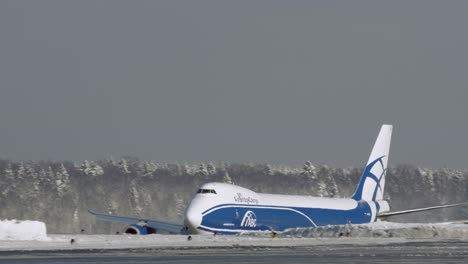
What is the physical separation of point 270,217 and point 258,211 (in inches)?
50.6

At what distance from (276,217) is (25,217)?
43252mm

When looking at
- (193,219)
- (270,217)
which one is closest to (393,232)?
(193,219)

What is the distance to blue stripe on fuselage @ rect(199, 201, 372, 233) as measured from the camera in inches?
2631

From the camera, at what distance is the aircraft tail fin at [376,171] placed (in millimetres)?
86750

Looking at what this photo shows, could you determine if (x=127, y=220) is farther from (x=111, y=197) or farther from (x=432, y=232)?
(x=111, y=197)

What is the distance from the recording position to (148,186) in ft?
400

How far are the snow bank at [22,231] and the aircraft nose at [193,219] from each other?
16800 mm

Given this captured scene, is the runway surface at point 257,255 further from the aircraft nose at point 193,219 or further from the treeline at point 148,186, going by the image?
the treeline at point 148,186

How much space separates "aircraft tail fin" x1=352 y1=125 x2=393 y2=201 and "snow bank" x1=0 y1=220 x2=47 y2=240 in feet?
132

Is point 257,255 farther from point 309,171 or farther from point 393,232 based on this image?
point 309,171

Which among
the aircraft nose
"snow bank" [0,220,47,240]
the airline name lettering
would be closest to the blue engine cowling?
the aircraft nose

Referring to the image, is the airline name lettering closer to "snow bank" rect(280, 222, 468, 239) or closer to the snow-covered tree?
"snow bank" rect(280, 222, 468, 239)

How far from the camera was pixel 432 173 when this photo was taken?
123m

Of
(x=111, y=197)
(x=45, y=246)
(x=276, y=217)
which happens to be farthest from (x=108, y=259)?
(x=111, y=197)
